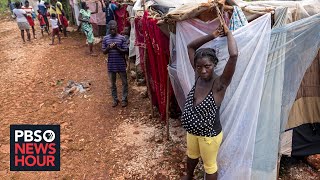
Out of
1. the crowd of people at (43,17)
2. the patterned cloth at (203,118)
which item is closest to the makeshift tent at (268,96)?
the patterned cloth at (203,118)

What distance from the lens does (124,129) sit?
4.57m

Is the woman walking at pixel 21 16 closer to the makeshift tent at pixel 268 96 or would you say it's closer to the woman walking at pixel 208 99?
the makeshift tent at pixel 268 96

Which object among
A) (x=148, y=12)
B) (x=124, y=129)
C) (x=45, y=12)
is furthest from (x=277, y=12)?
(x=45, y=12)

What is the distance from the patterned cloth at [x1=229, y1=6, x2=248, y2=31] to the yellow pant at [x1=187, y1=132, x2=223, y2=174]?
1.00 m

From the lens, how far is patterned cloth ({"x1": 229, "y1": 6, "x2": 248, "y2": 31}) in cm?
257

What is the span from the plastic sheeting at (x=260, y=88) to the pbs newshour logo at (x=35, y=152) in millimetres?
2255

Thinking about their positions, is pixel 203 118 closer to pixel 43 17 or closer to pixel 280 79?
pixel 280 79

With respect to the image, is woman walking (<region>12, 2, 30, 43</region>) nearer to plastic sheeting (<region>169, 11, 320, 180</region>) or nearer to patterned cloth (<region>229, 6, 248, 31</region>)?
plastic sheeting (<region>169, 11, 320, 180</region>)

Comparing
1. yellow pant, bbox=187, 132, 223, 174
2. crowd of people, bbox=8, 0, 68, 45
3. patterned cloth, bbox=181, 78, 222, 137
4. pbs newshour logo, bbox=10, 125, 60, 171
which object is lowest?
pbs newshour logo, bbox=10, 125, 60, 171

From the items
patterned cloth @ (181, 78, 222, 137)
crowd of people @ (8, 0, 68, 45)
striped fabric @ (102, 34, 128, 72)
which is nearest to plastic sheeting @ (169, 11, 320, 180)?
patterned cloth @ (181, 78, 222, 137)

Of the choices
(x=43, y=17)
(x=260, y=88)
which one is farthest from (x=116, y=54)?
(x=43, y=17)

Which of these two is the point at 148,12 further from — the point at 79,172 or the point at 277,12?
the point at 79,172

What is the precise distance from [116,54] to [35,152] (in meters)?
2.04

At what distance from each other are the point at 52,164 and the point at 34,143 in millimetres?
366
